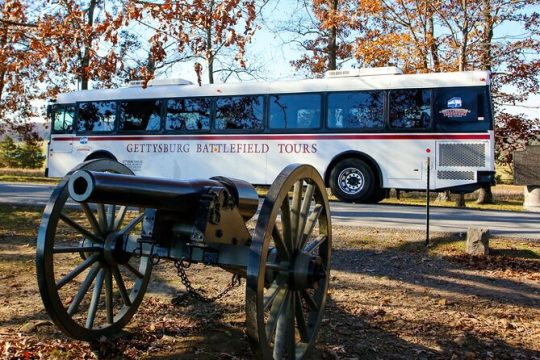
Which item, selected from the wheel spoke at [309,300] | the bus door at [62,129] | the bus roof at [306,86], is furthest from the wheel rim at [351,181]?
the wheel spoke at [309,300]

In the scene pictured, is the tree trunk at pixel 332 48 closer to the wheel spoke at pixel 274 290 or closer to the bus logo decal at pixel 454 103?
the bus logo decal at pixel 454 103

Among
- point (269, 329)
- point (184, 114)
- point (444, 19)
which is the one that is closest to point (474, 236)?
point (269, 329)

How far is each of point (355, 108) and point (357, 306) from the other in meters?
9.21

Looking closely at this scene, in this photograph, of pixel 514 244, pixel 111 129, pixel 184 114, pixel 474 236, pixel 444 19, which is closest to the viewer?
pixel 474 236

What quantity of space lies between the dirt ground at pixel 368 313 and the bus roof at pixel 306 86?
6059 mm

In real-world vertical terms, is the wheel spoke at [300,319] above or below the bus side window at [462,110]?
below

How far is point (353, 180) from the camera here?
46.5 ft

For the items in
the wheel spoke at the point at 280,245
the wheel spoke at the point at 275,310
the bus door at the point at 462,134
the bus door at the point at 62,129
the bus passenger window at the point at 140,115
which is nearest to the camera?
the wheel spoke at the point at 275,310

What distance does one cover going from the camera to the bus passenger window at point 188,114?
51.7ft

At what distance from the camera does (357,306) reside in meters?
5.41

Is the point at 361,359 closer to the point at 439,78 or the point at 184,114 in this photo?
the point at 439,78

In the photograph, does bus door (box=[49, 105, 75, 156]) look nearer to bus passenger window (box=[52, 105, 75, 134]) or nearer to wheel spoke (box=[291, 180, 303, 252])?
bus passenger window (box=[52, 105, 75, 134])

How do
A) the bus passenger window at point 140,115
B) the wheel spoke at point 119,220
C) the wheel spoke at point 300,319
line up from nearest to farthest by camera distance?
1. the wheel spoke at point 300,319
2. the wheel spoke at point 119,220
3. the bus passenger window at point 140,115

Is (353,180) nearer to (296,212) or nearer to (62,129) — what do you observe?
(62,129)
